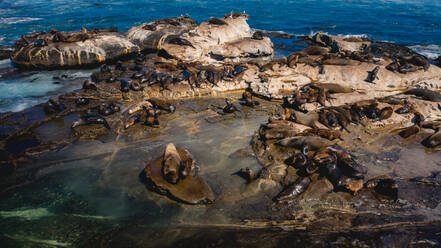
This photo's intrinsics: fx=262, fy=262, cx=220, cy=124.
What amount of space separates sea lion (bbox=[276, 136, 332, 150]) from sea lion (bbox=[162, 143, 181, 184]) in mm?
3024

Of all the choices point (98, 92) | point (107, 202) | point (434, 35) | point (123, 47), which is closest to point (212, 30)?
point (123, 47)

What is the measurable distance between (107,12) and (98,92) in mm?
24080

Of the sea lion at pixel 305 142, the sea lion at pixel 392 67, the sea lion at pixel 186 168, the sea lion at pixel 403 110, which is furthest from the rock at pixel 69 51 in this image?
the sea lion at pixel 403 110

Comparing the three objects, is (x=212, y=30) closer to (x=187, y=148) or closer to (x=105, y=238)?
(x=187, y=148)

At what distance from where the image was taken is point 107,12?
1198 inches

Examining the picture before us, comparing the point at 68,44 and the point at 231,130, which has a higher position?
the point at 68,44

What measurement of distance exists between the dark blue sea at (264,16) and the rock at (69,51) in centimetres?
105

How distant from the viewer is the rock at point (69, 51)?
1359cm

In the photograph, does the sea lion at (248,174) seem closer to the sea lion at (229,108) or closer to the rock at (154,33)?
the sea lion at (229,108)

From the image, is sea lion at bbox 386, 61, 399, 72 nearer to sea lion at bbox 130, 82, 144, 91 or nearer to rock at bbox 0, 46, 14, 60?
sea lion at bbox 130, 82, 144, 91

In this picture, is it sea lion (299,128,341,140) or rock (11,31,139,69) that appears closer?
sea lion (299,128,341,140)

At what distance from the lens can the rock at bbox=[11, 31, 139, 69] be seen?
13.6 m

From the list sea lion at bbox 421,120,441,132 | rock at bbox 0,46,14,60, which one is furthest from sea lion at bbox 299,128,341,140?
rock at bbox 0,46,14,60

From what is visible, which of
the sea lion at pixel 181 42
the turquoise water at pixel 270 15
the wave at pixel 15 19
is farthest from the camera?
the wave at pixel 15 19
